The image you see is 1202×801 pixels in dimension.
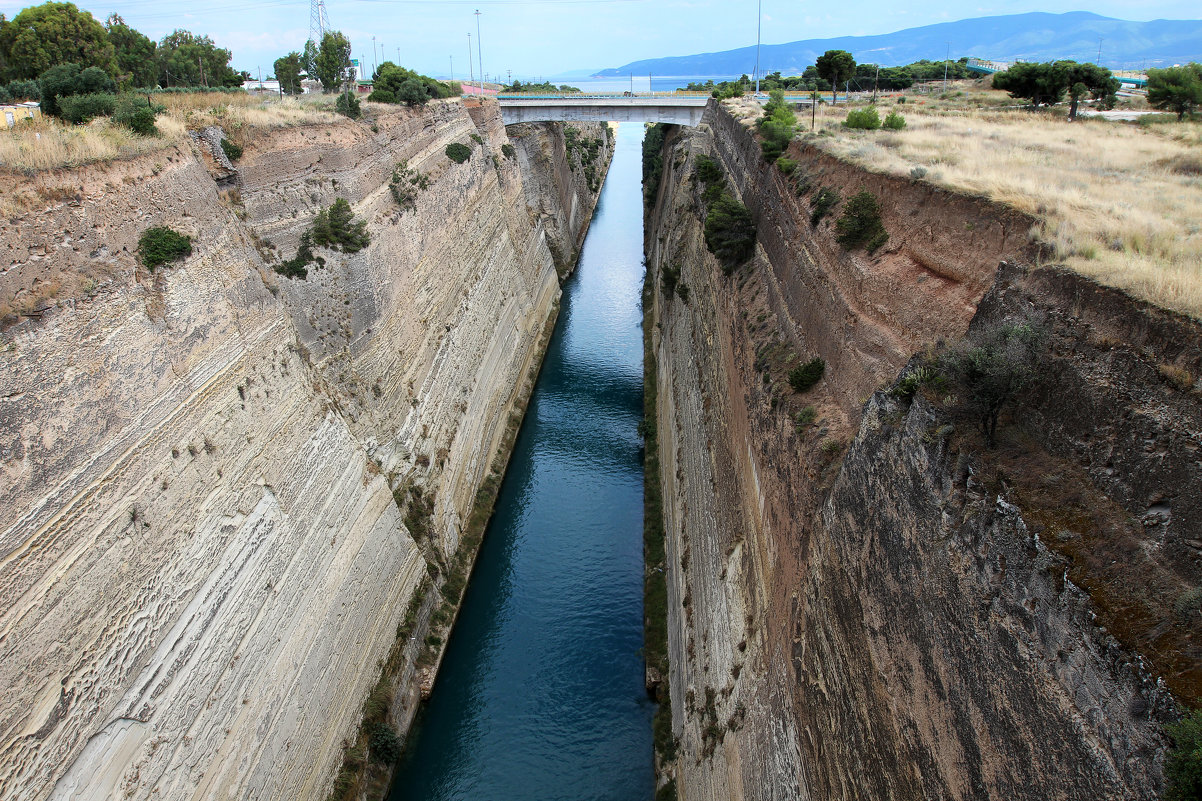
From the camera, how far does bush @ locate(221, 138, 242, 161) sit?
14070 millimetres

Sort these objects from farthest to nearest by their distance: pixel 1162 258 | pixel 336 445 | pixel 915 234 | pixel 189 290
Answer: pixel 336 445 < pixel 189 290 < pixel 915 234 < pixel 1162 258

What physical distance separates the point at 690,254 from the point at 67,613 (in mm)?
20389

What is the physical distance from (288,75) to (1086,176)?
33.2m

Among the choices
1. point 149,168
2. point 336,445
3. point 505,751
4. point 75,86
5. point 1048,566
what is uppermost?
point 75,86

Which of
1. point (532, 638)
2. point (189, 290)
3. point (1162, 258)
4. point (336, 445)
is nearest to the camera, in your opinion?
point (1162, 258)

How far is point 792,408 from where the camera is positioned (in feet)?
37.5

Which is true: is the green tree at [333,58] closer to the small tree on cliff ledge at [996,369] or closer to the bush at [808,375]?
the bush at [808,375]

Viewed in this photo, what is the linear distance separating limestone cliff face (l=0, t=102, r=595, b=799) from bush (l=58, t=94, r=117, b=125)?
2456 millimetres

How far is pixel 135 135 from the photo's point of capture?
1212cm

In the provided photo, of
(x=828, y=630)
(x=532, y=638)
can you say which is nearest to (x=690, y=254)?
(x=532, y=638)

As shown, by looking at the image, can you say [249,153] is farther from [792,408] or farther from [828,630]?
[828,630]

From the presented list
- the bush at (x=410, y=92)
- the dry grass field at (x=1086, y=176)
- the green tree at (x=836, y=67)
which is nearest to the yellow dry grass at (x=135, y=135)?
the bush at (x=410, y=92)

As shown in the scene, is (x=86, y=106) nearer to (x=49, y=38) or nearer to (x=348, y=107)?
(x=348, y=107)

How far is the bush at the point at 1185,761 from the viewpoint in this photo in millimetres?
3807
